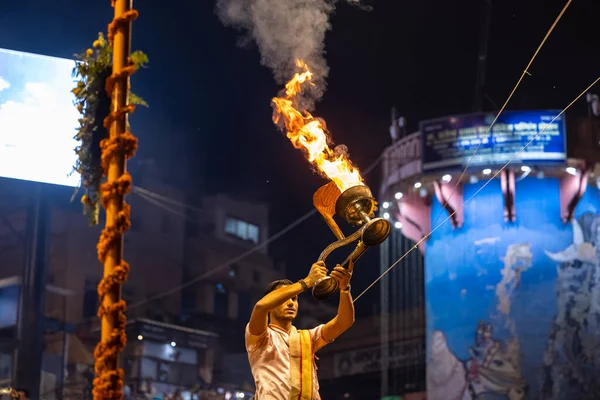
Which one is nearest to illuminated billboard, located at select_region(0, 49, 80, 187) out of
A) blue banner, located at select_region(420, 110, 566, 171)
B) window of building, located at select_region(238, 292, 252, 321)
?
blue banner, located at select_region(420, 110, 566, 171)

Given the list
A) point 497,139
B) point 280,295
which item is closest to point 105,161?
point 280,295

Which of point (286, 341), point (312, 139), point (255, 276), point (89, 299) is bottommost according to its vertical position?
point (286, 341)

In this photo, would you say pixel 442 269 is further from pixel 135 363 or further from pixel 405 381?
pixel 135 363

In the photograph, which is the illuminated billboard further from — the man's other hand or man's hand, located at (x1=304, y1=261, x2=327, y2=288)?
man's hand, located at (x1=304, y1=261, x2=327, y2=288)

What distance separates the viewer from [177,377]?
35.8 meters

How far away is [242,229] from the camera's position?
148 ft

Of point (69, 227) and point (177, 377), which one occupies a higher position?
point (69, 227)

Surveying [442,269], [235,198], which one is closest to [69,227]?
[235,198]

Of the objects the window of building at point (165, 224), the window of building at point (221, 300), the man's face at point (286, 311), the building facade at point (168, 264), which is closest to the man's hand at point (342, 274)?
the man's face at point (286, 311)

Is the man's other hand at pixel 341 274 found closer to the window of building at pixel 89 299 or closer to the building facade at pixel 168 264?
the building facade at pixel 168 264

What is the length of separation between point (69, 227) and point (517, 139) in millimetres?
16715

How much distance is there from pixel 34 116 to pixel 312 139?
15775 millimetres

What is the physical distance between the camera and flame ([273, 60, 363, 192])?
25.5 ft

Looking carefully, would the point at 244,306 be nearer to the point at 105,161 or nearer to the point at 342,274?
the point at 342,274
